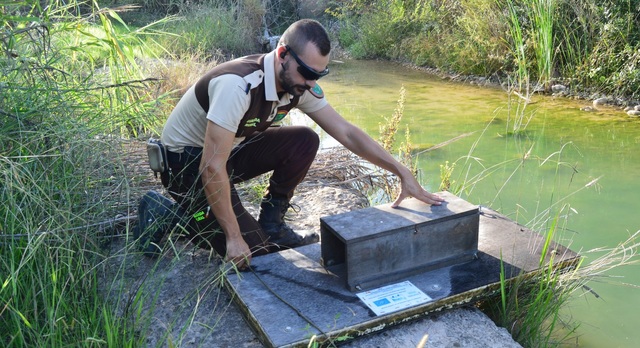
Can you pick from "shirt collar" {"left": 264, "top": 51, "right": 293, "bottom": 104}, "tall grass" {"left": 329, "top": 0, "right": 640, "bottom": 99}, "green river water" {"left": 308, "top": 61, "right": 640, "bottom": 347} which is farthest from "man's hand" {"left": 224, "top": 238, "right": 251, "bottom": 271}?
"tall grass" {"left": 329, "top": 0, "right": 640, "bottom": 99}

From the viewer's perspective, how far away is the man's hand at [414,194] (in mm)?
2775

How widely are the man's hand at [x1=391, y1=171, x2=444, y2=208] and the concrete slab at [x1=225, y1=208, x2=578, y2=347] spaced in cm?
31

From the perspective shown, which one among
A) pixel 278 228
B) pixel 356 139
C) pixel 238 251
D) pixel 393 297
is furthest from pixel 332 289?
pixel 356 139

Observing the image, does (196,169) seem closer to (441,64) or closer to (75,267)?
(75,267)

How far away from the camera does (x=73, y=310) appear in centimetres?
203

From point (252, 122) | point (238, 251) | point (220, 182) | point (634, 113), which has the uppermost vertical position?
point (252, 122)

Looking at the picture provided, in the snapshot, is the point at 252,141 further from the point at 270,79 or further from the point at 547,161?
the point at 547,161

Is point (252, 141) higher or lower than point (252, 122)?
lower

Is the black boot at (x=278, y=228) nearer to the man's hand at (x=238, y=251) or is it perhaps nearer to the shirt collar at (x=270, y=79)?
the man's hand at (x=238, y=251)

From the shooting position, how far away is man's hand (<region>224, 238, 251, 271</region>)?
2664 millimetres

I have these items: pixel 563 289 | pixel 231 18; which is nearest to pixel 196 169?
pixel 563 289

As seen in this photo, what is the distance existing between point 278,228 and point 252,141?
463 millimetres

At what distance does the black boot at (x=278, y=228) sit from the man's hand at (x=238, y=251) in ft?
1.39

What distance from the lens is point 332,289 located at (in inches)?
101
